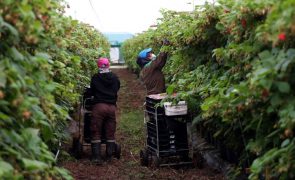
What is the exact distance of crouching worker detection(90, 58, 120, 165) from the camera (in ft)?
26.3

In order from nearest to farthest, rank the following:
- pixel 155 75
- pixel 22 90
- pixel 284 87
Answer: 1. pixel 22 90
2. pixel 284 87
3. pixel 155 75

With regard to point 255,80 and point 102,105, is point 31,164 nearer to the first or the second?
point 255,80

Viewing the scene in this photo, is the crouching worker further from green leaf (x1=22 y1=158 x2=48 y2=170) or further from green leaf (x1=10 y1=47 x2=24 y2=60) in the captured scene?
green leaf (x1=22 y1=158 x2=48 y2=170)

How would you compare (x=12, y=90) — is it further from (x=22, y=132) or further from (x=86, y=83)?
(x=86, y=83)

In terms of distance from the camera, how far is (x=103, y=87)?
802 centimetres

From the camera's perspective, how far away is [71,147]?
28.5 feet

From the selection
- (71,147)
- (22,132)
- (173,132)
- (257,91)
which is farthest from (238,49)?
(71,147)

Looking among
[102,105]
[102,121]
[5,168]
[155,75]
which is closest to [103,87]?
[102,105]

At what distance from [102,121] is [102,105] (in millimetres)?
277

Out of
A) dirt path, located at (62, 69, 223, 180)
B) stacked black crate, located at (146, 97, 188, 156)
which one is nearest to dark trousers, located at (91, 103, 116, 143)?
dirt path, located at (62, 69, 223, 180)

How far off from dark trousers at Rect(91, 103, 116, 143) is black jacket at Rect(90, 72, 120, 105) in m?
0.10

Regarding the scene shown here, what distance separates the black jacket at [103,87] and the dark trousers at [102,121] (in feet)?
0.32

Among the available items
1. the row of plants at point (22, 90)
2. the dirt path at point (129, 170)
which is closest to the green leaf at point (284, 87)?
the row of plants at point (22, 90)

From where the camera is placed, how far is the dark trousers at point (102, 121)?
26.4 feet
